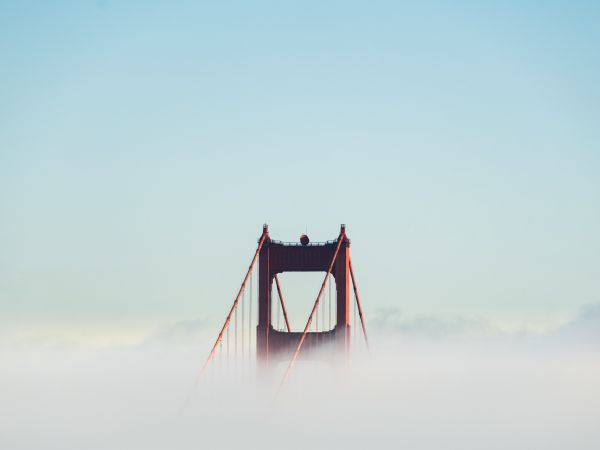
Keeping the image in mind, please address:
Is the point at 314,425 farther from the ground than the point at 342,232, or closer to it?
closer to it

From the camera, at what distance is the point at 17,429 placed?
4793 inches

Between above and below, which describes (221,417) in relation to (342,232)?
below

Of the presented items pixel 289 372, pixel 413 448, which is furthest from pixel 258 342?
pixel 413 448

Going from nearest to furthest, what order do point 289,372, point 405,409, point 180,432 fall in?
1. point 289,372
2. point 180,432
3. point 405,409

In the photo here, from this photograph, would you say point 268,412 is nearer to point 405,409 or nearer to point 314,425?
point 314,425

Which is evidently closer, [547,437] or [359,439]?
[359,439]

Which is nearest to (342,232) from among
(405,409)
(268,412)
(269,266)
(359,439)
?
(269,266)

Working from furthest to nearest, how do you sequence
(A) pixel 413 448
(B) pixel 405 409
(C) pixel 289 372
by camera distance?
(B) pixel 405 409 → (A) pixel 413 448 → (C) pixel 289 372

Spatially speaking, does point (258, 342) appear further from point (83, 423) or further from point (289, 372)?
point (83, 423)

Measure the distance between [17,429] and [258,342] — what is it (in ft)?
97.6

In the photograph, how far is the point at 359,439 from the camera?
114 metres

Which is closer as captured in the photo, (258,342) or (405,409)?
(258,342)

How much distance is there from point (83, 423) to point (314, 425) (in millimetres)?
19295

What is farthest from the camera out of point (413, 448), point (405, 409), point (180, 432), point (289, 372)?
point (405, 409)
